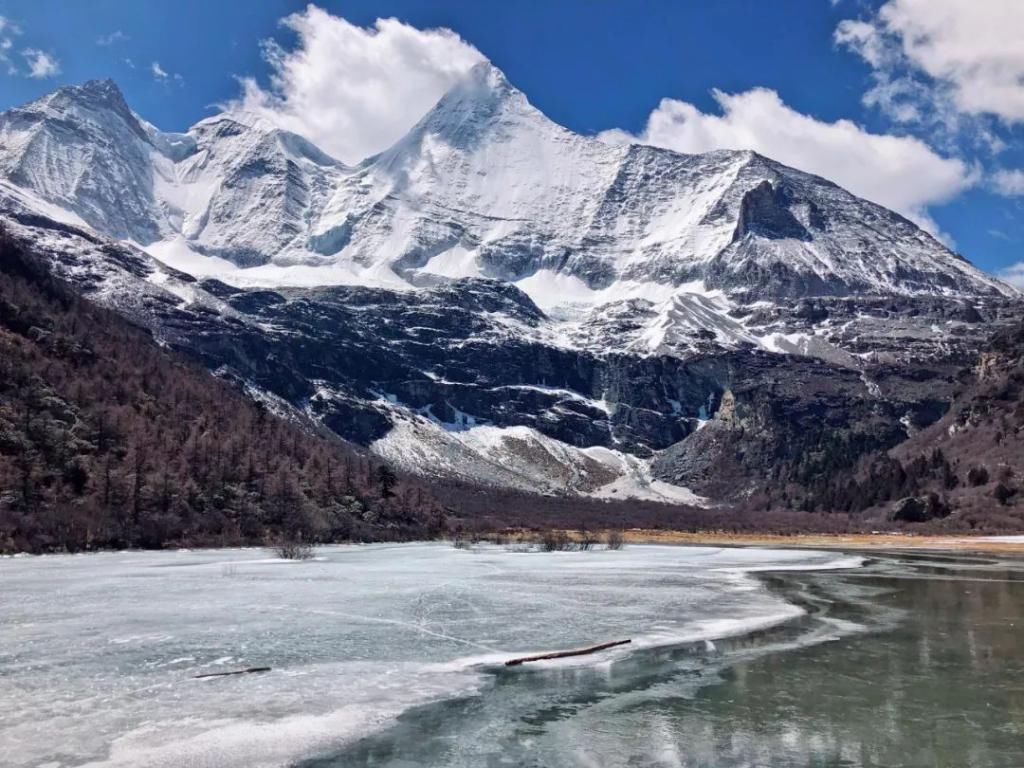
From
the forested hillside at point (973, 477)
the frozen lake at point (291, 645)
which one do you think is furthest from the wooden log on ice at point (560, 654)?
the forested hillside at point (973, 477)

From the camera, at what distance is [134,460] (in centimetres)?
8969

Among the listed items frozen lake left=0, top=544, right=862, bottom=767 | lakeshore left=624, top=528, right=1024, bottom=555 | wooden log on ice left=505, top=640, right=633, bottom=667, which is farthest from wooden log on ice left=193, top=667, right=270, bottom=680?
lakeshore left=624, top=528, right=1024, bottom=555

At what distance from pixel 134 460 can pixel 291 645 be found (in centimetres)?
6969

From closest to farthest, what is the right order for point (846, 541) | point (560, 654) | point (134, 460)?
point (560, 654)
point (134, 460)
point (846, 541)

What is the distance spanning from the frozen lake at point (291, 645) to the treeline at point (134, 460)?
2018 cm

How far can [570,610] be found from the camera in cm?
3825

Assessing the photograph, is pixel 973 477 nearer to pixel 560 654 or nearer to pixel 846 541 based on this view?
pixel 846 541

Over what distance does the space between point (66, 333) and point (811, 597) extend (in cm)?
11078

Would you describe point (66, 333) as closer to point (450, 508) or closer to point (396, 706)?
point (450, 508)

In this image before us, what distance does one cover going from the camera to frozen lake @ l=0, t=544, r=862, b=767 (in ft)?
56.7

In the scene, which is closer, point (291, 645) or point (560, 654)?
point (560, 654)

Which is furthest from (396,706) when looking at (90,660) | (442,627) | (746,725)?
(442,627)

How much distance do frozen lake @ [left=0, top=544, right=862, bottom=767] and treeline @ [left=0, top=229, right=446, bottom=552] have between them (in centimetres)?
2018

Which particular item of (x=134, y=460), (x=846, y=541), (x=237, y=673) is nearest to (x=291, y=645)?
(x=237, y=673)
